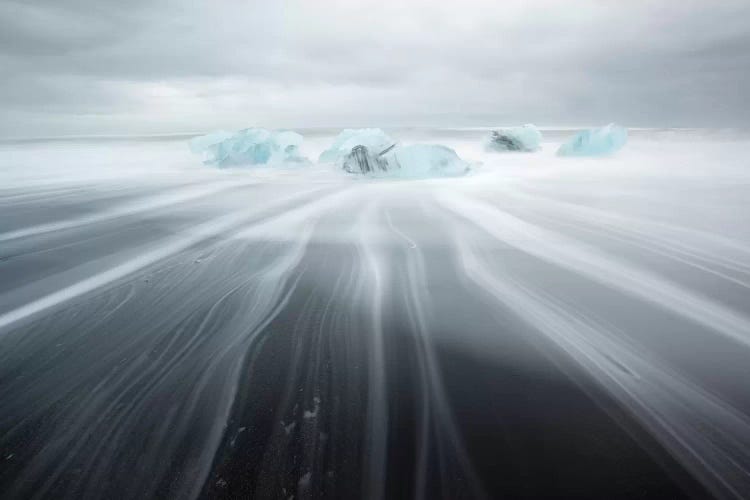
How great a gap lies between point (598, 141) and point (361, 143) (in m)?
5.74

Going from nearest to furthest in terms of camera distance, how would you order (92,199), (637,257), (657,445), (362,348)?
1. (657,445)
2. (362,348)
3. (637,257)
4. (92,199)

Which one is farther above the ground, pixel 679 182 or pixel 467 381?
pixel 467 381

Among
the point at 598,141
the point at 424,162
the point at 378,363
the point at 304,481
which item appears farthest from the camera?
the point at 598,141

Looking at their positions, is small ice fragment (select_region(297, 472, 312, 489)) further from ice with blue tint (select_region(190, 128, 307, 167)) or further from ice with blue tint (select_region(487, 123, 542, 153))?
ice with blue tint (select_region(487, 123, 542, 153))

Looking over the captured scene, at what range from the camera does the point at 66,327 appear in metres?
1.42

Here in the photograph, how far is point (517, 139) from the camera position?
34.8ft

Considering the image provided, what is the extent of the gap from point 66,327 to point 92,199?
342 centimetres

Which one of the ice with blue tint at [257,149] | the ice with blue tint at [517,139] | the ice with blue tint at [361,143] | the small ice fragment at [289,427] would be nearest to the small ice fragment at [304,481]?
the small ice fragment at [289,427]

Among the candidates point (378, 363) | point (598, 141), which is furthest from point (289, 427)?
point (598, 141)

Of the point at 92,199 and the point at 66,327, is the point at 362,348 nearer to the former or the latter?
the point at 66,327

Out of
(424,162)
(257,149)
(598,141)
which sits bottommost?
(598,141)

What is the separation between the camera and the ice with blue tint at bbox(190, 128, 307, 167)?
26.9 feet

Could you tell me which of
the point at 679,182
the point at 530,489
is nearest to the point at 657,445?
the point at 530,489

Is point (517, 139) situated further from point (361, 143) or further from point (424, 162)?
point (424, 162)
